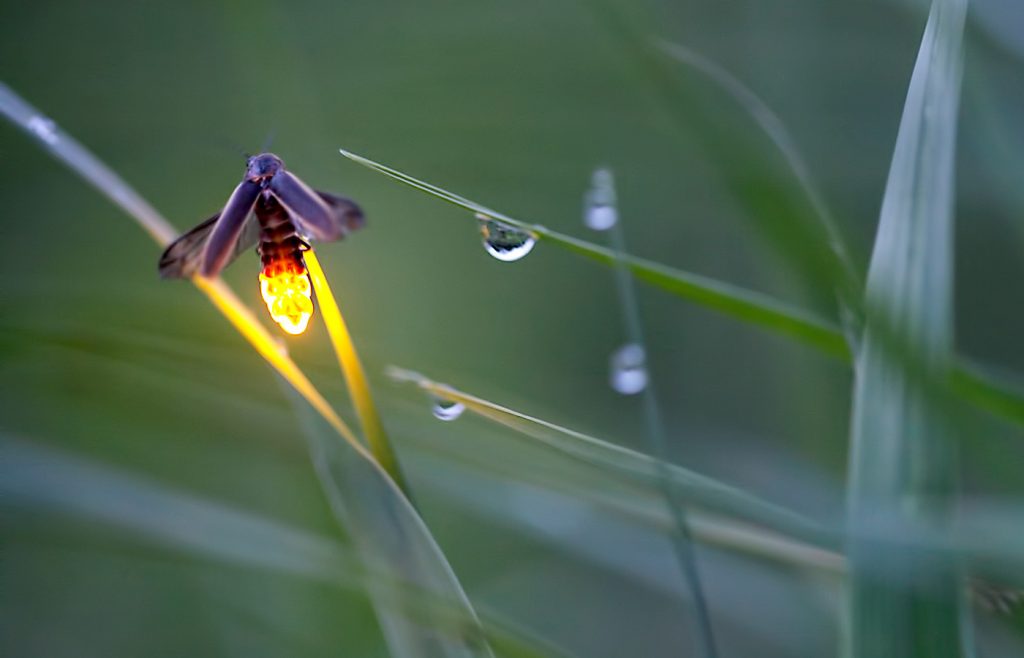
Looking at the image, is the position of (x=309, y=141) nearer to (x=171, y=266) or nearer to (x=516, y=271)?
(x=516, y=271)

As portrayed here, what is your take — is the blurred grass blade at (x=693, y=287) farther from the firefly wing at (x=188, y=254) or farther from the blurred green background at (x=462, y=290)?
the firefly wing at (x=188, y=254)

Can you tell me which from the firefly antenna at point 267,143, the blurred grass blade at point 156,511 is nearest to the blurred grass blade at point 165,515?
the blurred grass blade at point 156,511

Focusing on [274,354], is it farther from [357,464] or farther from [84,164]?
[84,164]

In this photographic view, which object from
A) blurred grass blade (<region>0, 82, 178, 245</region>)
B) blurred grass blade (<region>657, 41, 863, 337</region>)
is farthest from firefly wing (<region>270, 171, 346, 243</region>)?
blurred grass blade (<region>657, 41, 863, 337</region>)

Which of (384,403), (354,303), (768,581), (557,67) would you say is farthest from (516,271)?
(768,581)

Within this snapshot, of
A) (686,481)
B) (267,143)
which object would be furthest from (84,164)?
(686,481)
